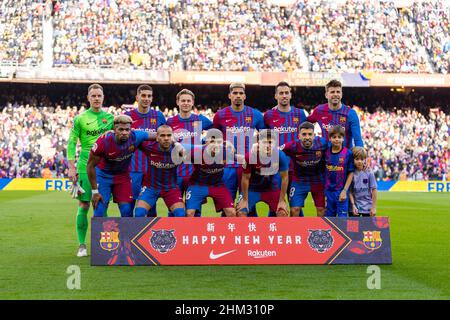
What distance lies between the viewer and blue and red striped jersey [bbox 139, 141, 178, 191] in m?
8.80

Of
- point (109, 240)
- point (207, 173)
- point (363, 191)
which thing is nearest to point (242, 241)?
point (207, 173)

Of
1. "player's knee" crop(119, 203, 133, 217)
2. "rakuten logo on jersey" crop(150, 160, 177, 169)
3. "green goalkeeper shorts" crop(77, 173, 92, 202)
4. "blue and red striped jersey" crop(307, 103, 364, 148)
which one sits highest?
"blue and red striped jersey" crop(307, 103, 364, 148)

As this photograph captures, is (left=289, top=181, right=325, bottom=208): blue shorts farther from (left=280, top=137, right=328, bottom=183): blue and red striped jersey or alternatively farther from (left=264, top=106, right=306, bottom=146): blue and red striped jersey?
(left=264, top=106, right=306, bottom=146): blue and red striped jersey

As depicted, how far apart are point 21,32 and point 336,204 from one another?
28.4m

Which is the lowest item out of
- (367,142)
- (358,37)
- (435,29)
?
(367,142)

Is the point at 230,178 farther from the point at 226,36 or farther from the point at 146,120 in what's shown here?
the point at 226,36

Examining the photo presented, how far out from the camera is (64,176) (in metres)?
29.6

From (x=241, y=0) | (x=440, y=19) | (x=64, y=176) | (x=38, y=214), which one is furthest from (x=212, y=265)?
(x=440, y=19)

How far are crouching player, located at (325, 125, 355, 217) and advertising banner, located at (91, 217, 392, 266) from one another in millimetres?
945

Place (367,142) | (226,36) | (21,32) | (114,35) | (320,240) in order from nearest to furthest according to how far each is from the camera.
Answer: (320,240), (367,142), (21,32), (114,35), (226,36)

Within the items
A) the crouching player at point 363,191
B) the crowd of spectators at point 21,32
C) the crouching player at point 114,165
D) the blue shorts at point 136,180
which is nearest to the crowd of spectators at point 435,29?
the crowd of spectators at point 21,32

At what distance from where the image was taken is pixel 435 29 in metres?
38.4

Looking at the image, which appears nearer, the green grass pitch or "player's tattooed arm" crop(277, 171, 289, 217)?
the green grass pitch

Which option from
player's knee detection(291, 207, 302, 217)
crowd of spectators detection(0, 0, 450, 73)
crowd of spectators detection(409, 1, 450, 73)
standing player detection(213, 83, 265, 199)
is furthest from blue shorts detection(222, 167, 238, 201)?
crowd of spectators detection(409, 1, 450, 73)
